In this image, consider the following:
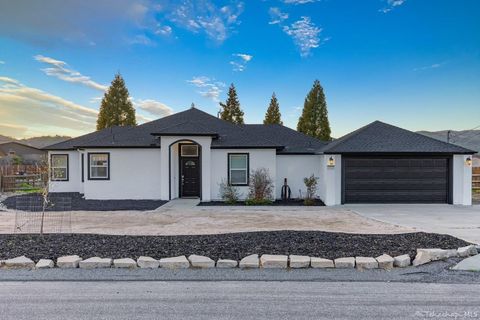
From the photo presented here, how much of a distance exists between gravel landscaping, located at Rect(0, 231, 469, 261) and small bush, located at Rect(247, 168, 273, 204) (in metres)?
6.44

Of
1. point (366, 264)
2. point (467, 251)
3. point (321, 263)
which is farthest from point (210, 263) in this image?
point (467, 251)

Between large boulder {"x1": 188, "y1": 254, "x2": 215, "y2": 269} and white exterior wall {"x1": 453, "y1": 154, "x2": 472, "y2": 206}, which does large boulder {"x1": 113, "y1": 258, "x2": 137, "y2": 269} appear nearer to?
large boulder {"x1": 188, "y1": 254, "x2": 215, "y2": 269}

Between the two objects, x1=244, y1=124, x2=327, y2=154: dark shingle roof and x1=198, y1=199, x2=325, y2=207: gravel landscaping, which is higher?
x1=244, y1=124, x2=327, y2=154: dark shingle roof

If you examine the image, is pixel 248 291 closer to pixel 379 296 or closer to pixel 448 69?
pixel 379 296

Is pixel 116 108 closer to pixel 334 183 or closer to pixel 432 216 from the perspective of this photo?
pixel 334 183

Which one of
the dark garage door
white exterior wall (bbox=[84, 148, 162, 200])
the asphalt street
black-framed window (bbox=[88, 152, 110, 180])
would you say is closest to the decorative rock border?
the asphalt street

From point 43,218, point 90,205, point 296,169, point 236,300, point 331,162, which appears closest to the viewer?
point 236,300

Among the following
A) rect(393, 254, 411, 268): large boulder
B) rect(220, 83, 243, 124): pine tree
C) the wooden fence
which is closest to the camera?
rect(393, 254, 411, 268): large boulder

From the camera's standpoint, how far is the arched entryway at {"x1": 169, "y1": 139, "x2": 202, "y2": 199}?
46.8 feet

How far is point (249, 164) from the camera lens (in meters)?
13.8

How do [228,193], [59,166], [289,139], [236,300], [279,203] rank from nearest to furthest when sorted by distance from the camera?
[236,300] → [279,203] → [228,193] → [59,166] → [289,139]

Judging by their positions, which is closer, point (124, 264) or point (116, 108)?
point (124, 264)

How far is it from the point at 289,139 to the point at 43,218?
12.3 meters

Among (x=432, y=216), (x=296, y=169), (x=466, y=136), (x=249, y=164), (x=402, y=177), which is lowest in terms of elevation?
(x=432, y=216)
